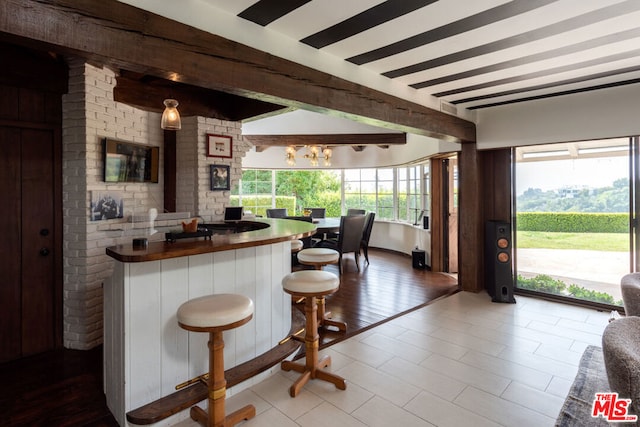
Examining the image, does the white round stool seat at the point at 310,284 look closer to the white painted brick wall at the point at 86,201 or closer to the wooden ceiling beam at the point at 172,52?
the white painted brick wall at the point at 86,201

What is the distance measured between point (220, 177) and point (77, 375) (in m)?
2.48

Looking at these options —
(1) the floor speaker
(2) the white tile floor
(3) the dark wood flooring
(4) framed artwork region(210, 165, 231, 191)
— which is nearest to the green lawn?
(1) the floor speaker

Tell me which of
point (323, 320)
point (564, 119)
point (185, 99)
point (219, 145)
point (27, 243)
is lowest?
point (323, 320)

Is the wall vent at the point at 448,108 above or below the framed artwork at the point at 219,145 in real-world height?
above

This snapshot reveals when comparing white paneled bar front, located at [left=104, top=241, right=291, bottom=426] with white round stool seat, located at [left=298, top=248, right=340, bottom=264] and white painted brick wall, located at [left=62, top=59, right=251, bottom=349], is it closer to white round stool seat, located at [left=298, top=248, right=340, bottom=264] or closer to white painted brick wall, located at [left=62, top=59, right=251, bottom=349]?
white painted brick wall, located at [left=62, top=59, right=251, bottom=349]

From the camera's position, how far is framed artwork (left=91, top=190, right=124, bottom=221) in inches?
115

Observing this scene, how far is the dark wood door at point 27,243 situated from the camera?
2.65 metres

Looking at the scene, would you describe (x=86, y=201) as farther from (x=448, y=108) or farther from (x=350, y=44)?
(x=448, y=108)

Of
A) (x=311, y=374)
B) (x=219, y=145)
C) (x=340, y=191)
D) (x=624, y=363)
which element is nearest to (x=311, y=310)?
(x=311, y=374)

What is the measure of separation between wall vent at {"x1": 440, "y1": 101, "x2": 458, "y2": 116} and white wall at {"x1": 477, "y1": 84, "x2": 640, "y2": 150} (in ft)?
1.82

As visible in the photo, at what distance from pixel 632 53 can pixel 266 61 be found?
291cm

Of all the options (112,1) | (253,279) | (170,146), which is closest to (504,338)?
→ (253,279)

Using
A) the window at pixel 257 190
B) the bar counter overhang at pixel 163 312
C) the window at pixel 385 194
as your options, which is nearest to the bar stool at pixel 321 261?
the bar counter overhang at pixel 163 312

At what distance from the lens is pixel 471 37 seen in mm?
2420
